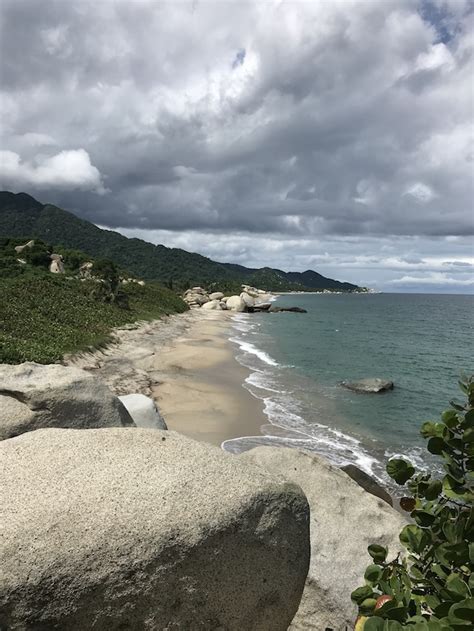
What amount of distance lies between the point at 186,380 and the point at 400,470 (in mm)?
22362

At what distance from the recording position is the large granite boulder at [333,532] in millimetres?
6098

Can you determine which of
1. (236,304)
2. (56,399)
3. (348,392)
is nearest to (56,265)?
(236,304)

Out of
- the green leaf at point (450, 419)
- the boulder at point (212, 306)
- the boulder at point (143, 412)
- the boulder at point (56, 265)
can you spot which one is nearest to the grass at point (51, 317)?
the boulder at point (56, 265)

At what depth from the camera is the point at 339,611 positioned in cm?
607

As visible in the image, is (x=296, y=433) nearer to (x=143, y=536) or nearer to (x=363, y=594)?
(x=143, y=536)

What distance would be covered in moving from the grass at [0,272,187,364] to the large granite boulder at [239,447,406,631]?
53.9 ft

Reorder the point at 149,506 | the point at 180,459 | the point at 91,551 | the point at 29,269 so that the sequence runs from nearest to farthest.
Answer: the point at 91,551 < the point at 149,506 < the point at 180,459 < the point at 29,269

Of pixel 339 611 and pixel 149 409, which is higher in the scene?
pixel 149 409

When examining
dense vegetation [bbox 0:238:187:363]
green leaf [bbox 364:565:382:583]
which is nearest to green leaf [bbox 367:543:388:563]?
green leaf [bbox 364:565:382:583]

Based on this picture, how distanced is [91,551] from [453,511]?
9.44ft

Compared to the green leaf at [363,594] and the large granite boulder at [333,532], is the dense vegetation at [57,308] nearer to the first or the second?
the large granite boulder at [333,532]

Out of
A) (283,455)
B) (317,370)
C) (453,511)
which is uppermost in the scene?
(453,511)

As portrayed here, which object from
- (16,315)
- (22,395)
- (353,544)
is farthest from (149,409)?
(16,315)

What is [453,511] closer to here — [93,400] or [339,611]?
[339,611]
